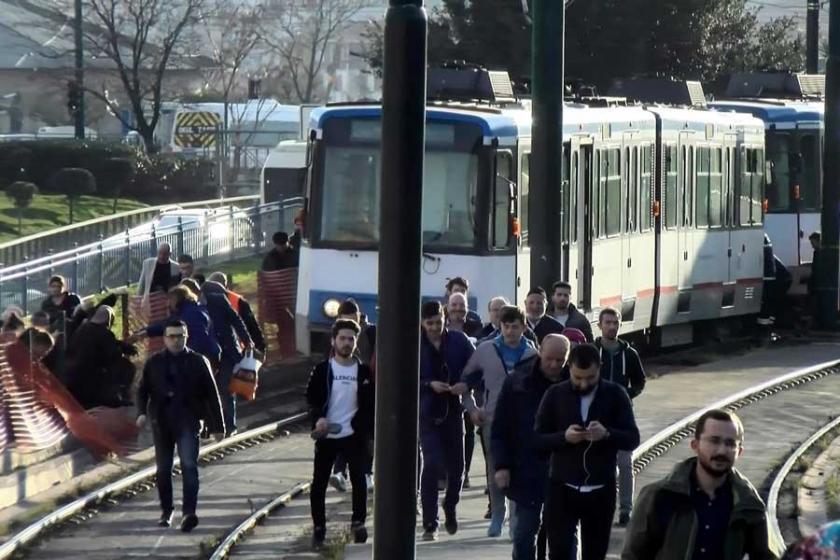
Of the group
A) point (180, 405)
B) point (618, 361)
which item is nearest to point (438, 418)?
point (618, 361)

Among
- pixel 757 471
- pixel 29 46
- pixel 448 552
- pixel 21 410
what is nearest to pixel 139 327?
pixel 21 410

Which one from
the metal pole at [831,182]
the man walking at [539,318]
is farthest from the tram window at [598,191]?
the metal pole at [831,182]

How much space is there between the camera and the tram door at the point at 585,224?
21438mm

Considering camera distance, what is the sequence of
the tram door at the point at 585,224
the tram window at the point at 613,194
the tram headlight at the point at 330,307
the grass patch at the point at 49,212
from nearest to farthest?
the tram headlight at the point at 330,307
the tram door at the point at 585,224
the tram window at the point at 613,194
the grass patch at the point at 49,212

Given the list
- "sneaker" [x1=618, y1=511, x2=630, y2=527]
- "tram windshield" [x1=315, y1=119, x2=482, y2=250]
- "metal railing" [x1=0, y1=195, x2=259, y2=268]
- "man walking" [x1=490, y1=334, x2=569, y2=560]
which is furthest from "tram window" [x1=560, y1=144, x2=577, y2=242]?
"metal railing" [x1=0, y1=195, x2=259, y2=268]

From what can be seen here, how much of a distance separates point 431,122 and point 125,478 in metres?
5.99

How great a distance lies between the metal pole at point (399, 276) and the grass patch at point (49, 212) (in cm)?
3421

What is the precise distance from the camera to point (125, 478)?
15.4m

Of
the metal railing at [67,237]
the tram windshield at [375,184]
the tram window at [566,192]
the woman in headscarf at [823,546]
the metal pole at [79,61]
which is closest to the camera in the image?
the woman in headscarf at [823,546]

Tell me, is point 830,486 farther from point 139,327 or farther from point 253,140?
point 253,140

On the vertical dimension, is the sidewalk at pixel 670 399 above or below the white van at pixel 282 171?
below

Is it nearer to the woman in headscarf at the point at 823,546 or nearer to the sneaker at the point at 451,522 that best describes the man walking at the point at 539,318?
the sneaker at the point at 451,522

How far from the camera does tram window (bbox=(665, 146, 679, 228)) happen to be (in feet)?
80.3

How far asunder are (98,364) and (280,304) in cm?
757
